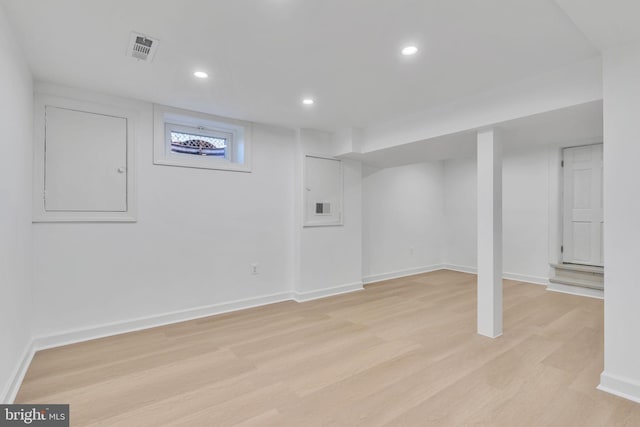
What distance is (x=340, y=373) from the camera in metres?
2.35

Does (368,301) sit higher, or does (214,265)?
(214,265)

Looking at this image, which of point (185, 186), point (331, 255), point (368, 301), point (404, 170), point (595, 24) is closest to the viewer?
point (595, 24)

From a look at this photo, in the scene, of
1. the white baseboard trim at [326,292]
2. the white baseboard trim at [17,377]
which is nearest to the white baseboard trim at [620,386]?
the white baseboard trim at [326,292]

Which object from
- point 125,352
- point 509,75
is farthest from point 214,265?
point 509,75

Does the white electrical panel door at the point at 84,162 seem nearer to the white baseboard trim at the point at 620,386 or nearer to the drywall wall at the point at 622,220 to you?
the drywall wall at the point at 622,220

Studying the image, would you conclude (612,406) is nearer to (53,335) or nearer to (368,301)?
(368,301)

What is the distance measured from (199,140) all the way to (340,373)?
9.72 ft

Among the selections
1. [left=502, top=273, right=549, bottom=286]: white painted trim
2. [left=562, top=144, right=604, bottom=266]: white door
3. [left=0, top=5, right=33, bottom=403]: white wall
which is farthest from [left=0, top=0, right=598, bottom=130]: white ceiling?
[left=502, top=273, right=549, bottom=286]: white painted trim

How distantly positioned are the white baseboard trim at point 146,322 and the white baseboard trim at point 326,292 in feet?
0.70

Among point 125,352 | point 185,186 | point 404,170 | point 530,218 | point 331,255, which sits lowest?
point 125,352

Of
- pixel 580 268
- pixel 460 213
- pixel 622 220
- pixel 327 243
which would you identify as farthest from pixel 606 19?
pixel 460 213

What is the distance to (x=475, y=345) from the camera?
2.82m

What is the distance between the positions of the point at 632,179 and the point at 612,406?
54.3 inches

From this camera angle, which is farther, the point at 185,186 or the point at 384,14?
the point at 185,186
